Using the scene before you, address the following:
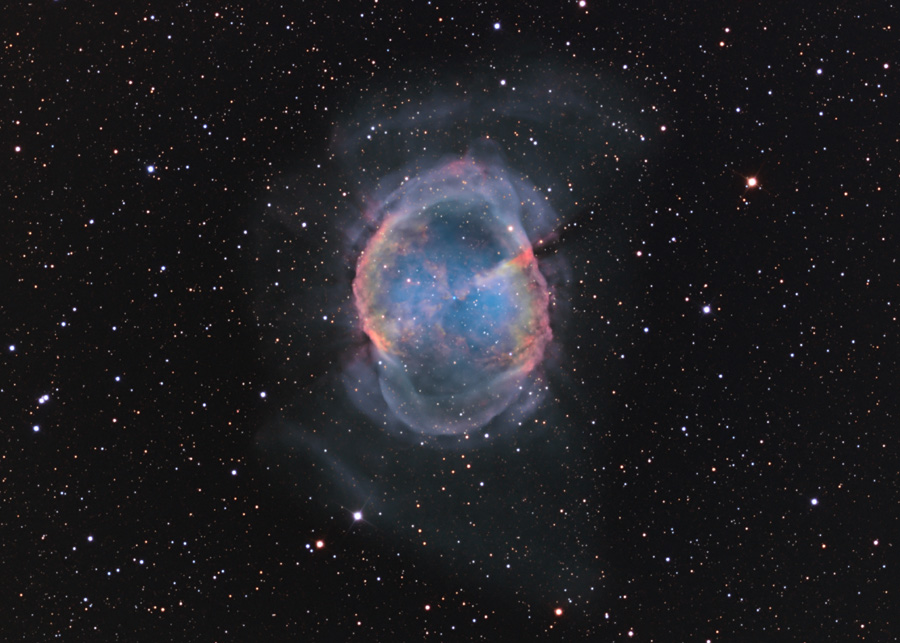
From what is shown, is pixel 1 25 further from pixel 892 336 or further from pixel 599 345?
pixel 892 336

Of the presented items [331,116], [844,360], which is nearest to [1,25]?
[331,116]

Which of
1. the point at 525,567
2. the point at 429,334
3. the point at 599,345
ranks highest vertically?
the point at 429,334

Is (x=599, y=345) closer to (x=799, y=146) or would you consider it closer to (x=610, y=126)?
(x=610, y=126)

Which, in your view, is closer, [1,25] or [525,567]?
[1,25]

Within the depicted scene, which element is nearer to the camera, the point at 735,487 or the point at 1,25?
the point at 1,25

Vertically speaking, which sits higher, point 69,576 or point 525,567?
point 69,576

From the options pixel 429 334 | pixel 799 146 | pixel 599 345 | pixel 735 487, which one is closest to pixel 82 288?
pixel 429 334
